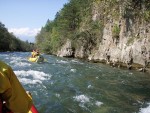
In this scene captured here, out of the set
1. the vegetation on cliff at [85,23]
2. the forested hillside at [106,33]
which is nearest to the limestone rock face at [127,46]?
the forested hillside at [106,33]

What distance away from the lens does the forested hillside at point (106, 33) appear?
32438 mm

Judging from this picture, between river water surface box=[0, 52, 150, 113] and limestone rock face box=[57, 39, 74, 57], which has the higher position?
limestone rock face box=[57, 39, 74, 57]

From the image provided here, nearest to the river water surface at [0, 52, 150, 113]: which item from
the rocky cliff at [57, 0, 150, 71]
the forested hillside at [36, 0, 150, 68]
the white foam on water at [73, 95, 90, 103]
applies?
the white foam on water at [73, 95, 90, 103]

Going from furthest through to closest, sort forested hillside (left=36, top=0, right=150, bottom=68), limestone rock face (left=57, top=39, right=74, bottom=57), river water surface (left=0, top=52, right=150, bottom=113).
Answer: limestone rock face (left=57, top=39, right=74, bottom=57) → forested hillside (left=36, top=0, right=150, bottom=68) → river water surface (left=0, top=52, right=150, bottom=113)

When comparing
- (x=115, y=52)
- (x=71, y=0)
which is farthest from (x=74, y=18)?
(x=115, y=52)

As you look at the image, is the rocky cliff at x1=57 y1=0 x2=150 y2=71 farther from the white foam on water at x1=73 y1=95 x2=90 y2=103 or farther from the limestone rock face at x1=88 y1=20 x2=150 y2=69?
the white foam on water at x1=73 y1=95 x2=90 y2=103

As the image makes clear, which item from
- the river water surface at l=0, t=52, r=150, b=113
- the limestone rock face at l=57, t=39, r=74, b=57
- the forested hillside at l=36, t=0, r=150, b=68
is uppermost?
the forested hillside at l=36, t=0, r=150, b=68

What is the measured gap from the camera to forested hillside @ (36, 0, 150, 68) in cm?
3244

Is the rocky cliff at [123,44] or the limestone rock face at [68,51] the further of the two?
the limestone rock face at [68,51]

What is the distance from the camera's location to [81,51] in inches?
2063

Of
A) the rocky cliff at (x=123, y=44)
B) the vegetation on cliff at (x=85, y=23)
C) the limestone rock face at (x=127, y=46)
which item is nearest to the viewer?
the limestone rock face at (x=127, y=46)

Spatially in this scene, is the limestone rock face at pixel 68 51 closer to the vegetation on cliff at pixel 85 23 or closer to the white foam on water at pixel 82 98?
the vegetation on cliff at pixel 85 23

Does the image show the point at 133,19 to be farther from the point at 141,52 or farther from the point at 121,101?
the point at 121,101

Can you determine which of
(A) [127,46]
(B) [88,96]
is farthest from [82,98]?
(A) [127,46]
